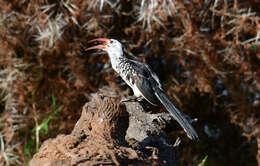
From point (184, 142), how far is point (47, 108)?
1.76 m

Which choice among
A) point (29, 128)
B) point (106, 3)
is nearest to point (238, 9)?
point (106, 3)

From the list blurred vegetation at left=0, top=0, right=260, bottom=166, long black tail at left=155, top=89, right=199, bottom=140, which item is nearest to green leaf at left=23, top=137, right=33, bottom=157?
blurred vegetation at left=0, top=0, right=260, bottom=166

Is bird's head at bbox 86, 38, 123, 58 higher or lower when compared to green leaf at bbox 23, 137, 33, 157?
higher

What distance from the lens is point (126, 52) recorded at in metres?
4.57

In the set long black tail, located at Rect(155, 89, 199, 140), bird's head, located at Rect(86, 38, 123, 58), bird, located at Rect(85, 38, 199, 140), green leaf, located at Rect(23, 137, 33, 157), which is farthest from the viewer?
green leaf, located at Rect(23, 137, 33, 157)

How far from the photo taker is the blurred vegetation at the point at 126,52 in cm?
433

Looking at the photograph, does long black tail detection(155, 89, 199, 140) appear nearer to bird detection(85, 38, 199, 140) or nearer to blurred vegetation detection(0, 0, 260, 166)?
bird detection(85, 38, 199, 140)

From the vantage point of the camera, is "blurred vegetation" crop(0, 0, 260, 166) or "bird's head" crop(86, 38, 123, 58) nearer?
"bird's head" crop(86, 38, 123, 58)

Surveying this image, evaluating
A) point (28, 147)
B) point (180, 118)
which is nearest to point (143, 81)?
point (180, 118)

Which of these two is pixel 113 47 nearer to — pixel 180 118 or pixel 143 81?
pixel 143 81

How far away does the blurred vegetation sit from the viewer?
4.33 meters

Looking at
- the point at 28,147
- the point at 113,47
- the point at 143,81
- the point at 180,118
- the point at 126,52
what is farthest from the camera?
the point at 28,147

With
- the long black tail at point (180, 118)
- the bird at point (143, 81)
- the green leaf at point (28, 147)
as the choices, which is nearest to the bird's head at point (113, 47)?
the bird at point (143, 81)

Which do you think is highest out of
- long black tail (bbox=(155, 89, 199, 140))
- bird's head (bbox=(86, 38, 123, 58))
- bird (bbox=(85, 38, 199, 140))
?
bird's head (bbox=(86, 38, 123, 58))
